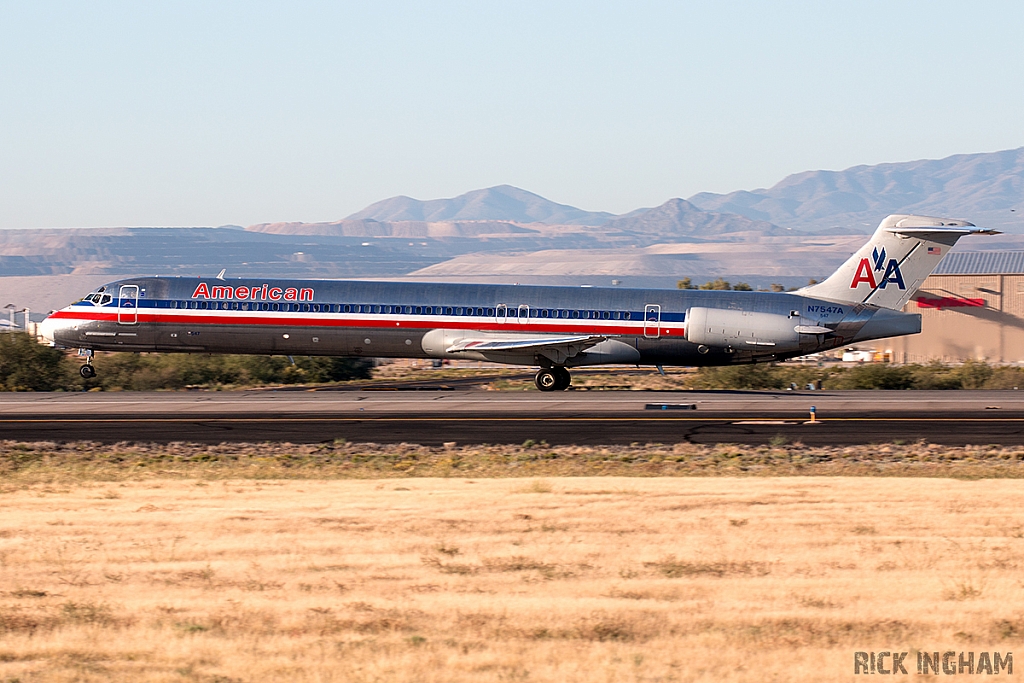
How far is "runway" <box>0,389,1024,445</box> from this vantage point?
2372 centimetres

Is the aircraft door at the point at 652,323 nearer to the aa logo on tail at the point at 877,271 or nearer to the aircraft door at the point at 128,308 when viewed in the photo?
the aa logo on tail at the point at 877,271

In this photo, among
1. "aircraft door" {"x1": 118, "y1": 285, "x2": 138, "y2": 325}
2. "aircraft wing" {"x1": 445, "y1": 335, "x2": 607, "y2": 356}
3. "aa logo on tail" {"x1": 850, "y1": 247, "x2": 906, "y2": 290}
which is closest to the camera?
"aa logo on tail" {"x1": 850, "y1": 247, "x2": 906, "y2": 290}

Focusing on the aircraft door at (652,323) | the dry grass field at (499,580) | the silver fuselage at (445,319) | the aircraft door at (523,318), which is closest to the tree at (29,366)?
the silver fuselage at (445,319)

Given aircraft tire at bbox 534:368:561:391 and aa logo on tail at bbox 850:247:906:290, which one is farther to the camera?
aircraft tire at bbox 534:368:561:391

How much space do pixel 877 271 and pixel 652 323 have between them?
280 inches

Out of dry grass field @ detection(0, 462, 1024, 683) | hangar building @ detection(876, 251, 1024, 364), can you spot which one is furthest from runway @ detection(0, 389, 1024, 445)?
hangar building @ detection(876, 251, 1024, 364)

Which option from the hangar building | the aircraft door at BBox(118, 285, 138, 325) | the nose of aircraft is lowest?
the hangar building

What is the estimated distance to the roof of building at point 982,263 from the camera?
95.9 m

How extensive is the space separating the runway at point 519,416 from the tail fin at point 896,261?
3169 mm

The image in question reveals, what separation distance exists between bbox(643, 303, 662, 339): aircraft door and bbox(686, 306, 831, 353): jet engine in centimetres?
87

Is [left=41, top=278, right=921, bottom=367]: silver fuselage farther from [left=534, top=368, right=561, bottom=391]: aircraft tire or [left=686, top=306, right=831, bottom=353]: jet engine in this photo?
[left=534, top=368, right=561, bottom=391]: aircraft tire

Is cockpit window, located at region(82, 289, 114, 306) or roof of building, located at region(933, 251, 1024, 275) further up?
roof of building, located at region(933, 251, 1024, 275)

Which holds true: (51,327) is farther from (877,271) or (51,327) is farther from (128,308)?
(877,271)

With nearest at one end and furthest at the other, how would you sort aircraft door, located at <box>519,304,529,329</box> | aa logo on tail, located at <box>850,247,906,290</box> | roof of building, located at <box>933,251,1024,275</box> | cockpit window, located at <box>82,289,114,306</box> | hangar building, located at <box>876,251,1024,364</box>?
1. aa logo on tail, located at <box>850,247,906,290</box>
2. aircraft door, located at <box>519,304,529,329</box>
3. cockpit window, located at <box>82,289,114,306</box>
4. hangar building, located at <box>876,251,1024,364</box>
5. roof of building, located at <box>933,251,1024,275</box>
